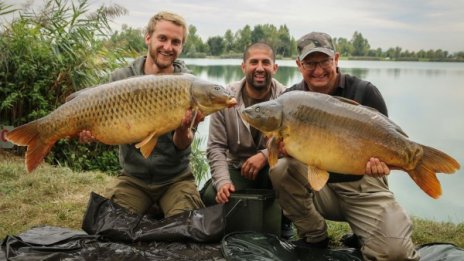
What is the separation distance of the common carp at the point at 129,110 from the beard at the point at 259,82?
589mm

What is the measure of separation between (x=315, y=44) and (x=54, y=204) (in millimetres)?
1784

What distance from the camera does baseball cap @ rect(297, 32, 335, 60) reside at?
233 cm

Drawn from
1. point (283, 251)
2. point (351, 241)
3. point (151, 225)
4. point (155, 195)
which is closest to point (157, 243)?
point (151, 225)

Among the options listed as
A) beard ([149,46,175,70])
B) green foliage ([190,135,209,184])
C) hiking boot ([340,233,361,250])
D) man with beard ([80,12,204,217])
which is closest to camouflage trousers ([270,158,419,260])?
hiking boot ([340,233,361,250])

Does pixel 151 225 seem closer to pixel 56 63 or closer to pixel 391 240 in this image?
pixel 391 240

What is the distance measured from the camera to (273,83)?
2.76m

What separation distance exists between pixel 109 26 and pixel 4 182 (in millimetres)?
2268

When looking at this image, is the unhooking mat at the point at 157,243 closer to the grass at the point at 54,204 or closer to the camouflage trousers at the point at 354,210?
the camouflage trousers at the point at 354,210

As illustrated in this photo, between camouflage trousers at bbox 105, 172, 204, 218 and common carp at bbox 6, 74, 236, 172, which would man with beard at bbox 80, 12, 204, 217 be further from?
common carp at bbox 6, 74, 236, 172

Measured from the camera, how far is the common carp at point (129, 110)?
2035 millimetres

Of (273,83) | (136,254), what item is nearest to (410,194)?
→ (273,83)

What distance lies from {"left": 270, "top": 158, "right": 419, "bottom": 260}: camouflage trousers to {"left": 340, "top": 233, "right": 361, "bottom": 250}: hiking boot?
4.4 inches

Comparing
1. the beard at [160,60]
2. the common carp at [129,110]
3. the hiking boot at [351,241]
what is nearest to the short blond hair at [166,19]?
the beard at [160,60]

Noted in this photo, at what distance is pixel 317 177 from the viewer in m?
1.94
